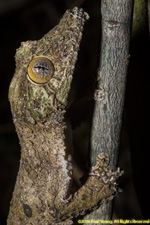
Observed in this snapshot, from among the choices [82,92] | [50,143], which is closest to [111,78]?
[50,143]

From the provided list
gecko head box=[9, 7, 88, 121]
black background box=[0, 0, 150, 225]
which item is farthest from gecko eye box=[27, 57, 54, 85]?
black background box=[0, 0, 150, 225]

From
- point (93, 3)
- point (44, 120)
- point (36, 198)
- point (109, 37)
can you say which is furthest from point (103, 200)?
point (93, 3)

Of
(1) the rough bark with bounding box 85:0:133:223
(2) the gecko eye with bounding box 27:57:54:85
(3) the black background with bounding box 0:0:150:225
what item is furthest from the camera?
(3) the black background with bounding box 0:0:150:225

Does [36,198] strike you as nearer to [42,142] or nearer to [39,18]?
[42,142]

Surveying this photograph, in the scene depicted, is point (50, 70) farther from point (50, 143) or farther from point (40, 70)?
point (50, 143)

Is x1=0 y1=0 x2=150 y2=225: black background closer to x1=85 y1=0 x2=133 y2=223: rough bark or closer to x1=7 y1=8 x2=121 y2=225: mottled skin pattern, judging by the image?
x1=85 y1=0 x2=133 y2=223: rough bark

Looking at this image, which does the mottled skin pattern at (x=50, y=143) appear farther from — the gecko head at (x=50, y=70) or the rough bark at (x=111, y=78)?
the rough bark at (x=111, y=78)
